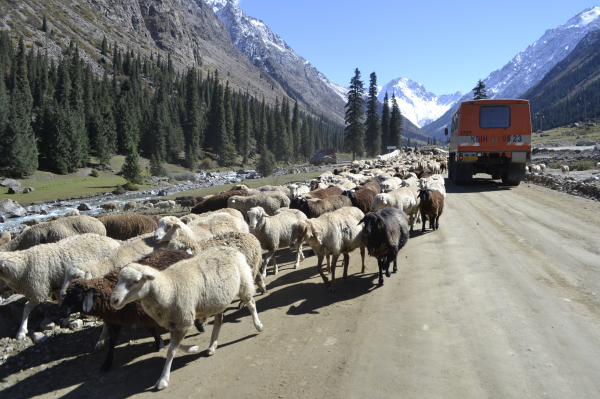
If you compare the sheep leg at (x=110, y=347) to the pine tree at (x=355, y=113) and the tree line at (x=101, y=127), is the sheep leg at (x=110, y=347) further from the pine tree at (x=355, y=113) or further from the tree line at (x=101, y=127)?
the pine tree at (x=355, y=113)

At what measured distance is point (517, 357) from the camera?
5.02m

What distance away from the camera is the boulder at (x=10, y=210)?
30.0 m

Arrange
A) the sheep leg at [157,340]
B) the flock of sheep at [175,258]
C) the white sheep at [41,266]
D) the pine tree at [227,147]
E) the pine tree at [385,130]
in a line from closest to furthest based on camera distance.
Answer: the flock of sheep at [175,258]
the sheep leg at [157,340]
the white sheep at [41,266]
the pine tree at [227,147]
the pine tree at [385,130]

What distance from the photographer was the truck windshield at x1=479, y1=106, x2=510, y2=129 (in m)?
20.6

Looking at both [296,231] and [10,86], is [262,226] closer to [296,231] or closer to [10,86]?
[296,231]

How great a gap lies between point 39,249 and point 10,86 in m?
96.8

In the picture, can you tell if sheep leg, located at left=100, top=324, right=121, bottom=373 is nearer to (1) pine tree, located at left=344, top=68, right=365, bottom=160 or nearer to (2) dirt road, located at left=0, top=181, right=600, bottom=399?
(2) dirt road, located at left=0, top=181, right=600, bottom=399

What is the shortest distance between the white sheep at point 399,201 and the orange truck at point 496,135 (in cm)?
1050

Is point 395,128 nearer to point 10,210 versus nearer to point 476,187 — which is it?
point 476,187

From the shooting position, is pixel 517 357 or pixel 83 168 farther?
pixel 83 168

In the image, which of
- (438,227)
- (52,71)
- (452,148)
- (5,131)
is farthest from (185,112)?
(438,227)

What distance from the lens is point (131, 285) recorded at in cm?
461

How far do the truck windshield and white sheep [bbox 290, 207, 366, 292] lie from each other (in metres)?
16.5

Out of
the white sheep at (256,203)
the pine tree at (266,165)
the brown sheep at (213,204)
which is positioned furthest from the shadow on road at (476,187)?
the pine tree at (266,165)
